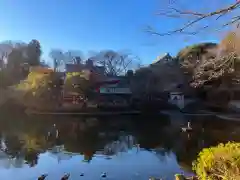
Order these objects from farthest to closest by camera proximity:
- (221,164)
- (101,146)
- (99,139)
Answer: (99,139) → (101,146) → (221,164)

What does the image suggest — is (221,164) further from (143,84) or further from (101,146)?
(143,84)

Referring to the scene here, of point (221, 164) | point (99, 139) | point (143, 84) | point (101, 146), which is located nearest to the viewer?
point (221, 164)

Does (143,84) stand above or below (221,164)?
above

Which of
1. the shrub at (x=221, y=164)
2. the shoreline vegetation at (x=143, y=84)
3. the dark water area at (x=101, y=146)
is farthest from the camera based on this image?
the shoreline vegetation at (x=143, y=84)

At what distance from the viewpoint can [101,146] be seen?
34.5 ft

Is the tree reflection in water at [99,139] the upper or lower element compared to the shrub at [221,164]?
lower

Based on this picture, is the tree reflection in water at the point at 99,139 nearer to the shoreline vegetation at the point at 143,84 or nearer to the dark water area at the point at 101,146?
the dark water area at the point at 101,146

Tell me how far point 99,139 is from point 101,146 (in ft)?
3.96

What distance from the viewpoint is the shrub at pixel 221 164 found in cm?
278

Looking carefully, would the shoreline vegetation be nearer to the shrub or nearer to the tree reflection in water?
the tree reflection in water

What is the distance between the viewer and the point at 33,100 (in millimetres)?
19719

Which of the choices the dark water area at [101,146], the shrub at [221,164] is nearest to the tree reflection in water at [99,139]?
the dark water area at [101,146]

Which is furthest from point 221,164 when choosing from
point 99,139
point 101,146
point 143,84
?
point 143,84

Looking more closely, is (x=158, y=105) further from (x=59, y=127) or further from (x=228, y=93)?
(x=59, y=127)
